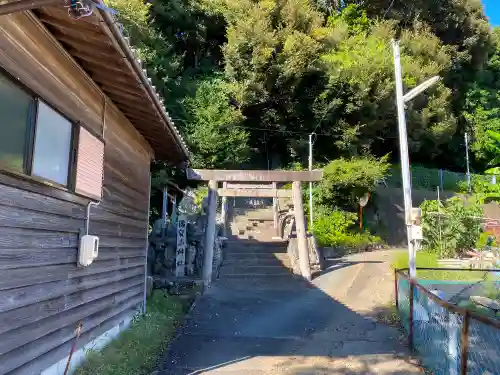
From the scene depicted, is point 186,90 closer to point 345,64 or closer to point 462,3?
point 345,64

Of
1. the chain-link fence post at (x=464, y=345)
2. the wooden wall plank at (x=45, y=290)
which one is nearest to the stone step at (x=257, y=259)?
the wooden wall plank at (x=45, y=290)

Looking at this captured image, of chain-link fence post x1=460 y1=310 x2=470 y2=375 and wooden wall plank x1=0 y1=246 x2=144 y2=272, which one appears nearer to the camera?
wooden wall plank x1=0 y1=246 x2=144 y2=272

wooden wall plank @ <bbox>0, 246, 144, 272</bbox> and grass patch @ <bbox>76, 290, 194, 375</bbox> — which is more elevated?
wooden wall plank @ <bbox>0, 246, 144, 272</bbox>

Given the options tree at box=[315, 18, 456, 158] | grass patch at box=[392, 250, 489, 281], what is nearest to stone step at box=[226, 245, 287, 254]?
grass patch at box=[392, 250, 489, 281]

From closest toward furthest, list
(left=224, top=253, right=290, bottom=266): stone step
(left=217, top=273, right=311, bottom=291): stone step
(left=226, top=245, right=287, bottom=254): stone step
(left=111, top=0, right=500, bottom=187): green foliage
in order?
1. (left=217, top=273, right=311, bottom=291): stone step
2. (left=224, top=253, right=290, bottom=266): stone step
3. (left=226, top=245, right=287, bottom=254): stone step
4. (left=111, top=0, right=500, bottom=187): green foliage

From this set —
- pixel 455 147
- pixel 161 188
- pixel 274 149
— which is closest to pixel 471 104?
pixel 455 147

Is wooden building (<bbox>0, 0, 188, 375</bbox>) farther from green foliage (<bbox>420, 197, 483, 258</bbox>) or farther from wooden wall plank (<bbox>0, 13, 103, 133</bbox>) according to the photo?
green foliage (<bbox>420, 197, 483, 258</bbox>)

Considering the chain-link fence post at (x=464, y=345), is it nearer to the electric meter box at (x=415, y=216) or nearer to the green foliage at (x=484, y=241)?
the electric meter box at (x=415, y=216)

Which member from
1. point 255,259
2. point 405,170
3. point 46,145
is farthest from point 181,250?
point 46,145

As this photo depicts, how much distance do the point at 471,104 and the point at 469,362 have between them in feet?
101

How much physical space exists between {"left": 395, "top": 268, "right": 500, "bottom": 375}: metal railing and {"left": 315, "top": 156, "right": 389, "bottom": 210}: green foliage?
A: 522 inches

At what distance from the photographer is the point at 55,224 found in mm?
4301

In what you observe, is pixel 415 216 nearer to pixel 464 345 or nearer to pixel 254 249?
pixel 464 345

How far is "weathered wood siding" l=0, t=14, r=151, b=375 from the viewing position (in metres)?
3.45
